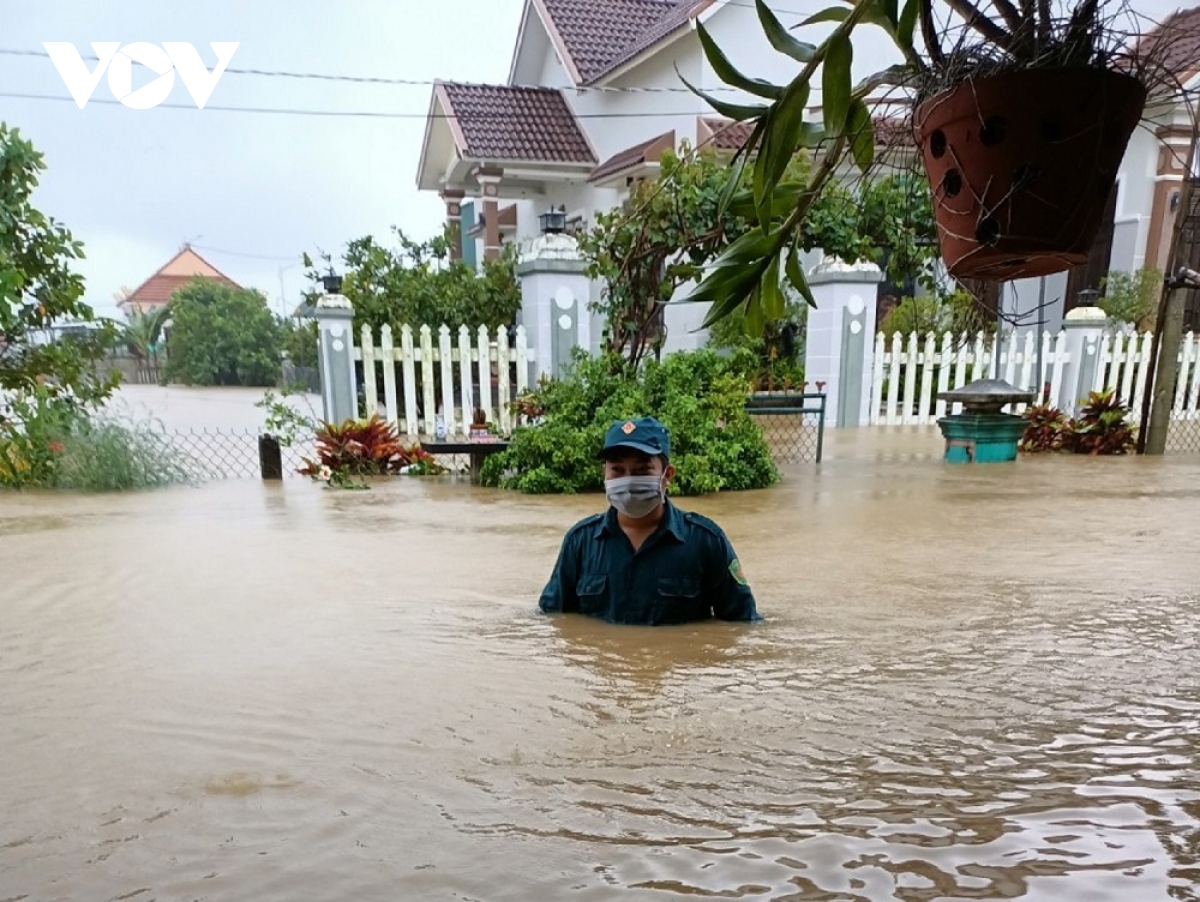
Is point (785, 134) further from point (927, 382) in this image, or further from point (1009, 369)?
point (1009, 369)

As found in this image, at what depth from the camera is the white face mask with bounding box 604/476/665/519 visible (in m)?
2.88

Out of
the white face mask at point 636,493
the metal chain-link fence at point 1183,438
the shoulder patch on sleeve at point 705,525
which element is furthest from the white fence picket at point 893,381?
the white face mask at point 636,493

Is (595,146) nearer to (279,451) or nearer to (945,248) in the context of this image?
(279,451)

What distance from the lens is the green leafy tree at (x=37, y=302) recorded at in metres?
7.15

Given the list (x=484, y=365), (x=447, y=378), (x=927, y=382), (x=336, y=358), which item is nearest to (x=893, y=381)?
(x=927, y=382)

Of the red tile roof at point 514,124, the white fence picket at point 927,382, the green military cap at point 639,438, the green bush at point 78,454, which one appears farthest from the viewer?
the red tile roof at point 514,124

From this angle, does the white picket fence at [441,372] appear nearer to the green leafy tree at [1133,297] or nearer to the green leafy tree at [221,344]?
the green leafy tree at [1133,297]

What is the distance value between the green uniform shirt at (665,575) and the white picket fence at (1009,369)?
8.11 meters

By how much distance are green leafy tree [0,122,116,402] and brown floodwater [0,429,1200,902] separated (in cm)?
394

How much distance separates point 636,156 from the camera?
11.7m

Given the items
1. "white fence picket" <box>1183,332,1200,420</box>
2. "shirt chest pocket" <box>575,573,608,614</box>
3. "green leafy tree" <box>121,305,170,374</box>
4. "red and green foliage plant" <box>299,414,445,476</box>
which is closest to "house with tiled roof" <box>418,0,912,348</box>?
"red and green foliage plant" <box>299,414,445,476</box>

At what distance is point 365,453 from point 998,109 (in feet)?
21.8

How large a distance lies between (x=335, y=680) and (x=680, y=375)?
16.6ft

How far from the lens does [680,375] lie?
23.1ft
